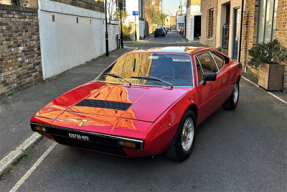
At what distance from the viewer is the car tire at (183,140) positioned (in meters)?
3.68

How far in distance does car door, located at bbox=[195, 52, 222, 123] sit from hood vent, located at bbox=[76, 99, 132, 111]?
4.23ft

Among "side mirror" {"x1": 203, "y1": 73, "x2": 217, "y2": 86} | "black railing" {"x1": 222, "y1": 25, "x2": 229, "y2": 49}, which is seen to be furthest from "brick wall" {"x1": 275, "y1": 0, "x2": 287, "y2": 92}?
"black railing" {"x1": 222, "y1": 25, "x2": 229, "y2": 49}

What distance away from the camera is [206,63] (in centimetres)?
508

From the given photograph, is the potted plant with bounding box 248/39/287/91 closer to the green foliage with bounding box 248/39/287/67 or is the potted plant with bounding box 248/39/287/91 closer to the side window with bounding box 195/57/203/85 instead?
the green foliage with bounding box 248/39/287/67

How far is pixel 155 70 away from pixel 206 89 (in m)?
0.88

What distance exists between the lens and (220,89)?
5238 mm

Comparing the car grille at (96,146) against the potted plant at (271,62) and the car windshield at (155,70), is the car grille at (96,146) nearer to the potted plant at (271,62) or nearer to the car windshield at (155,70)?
the car windshield at (155,70)

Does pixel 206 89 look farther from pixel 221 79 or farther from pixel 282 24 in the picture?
pixel 282 24

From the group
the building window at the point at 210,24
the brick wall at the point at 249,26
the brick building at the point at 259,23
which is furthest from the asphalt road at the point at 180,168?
the building window at the point at 210,24

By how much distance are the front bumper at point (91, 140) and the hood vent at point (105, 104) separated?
1.61ft

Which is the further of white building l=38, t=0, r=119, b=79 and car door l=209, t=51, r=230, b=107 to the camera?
white building l=38, t=0, r=119, b=79

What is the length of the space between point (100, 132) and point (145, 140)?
53 cm

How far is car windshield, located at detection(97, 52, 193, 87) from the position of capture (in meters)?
4.43

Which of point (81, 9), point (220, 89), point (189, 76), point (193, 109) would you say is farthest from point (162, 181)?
point (81, 9)
